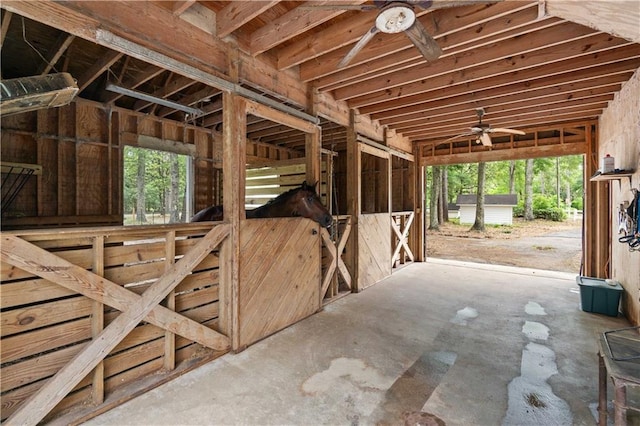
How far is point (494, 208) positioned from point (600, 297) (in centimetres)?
1801

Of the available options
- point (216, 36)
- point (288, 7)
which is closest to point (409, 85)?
point (288, 7)

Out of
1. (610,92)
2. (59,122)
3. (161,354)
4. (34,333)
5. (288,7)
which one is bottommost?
(161,354)

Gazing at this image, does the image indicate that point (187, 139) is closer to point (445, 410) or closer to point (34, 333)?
point (34, 333)

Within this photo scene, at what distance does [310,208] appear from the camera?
12.6 ft

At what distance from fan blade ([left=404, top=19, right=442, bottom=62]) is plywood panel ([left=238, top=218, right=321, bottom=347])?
2.32 m

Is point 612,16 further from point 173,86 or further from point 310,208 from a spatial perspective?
point 173,86

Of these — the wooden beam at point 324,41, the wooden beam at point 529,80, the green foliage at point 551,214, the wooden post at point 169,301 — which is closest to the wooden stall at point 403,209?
the wooden beam at point 529,80

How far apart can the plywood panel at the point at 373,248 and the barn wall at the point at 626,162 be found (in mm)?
3590

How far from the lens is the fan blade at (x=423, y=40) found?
7.40ft

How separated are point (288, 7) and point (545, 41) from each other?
2754mm

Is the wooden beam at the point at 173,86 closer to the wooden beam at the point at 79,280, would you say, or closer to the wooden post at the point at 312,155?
the wooden post at the point at 312,155

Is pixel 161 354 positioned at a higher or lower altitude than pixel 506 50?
lower

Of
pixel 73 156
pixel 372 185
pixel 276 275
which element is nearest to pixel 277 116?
pixel 276 275

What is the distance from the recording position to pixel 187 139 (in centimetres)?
609
